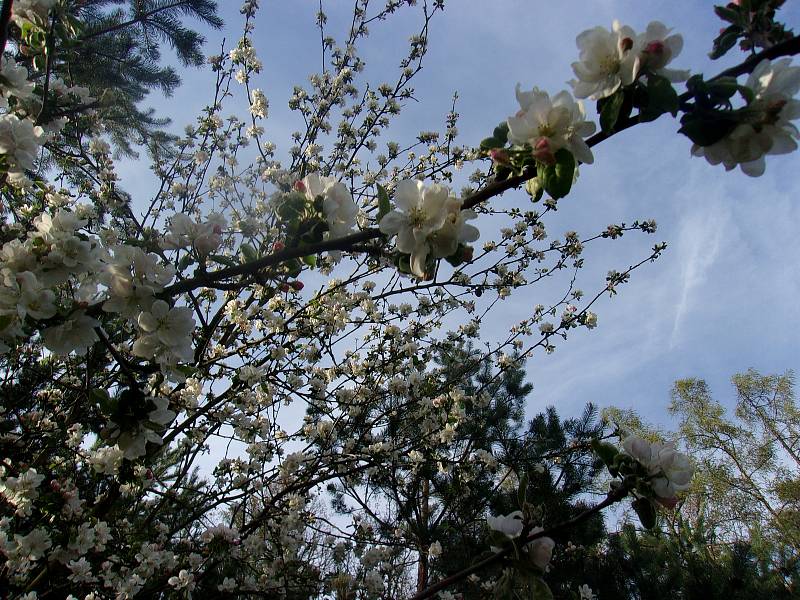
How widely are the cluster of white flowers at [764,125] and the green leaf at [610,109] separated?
207 millimetres

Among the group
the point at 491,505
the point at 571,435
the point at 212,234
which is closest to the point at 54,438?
the point at 212,234

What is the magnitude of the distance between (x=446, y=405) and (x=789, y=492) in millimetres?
11645

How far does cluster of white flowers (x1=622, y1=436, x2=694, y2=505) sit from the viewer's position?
1.09m

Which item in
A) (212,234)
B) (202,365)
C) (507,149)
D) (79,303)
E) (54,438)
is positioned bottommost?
(507,149)

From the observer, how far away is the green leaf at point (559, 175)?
0.90 meters

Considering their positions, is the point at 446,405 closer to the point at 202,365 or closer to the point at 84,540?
the point at 202,365

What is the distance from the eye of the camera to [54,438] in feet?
9.78

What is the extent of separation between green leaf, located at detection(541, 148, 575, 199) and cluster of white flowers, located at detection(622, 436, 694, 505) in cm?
67

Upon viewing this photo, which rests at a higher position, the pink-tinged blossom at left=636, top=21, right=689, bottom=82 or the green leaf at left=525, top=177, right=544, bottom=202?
the pink-tinged blossom at left=636, top=21, right=689, bottom=82

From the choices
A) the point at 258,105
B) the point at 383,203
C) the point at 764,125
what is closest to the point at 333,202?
the point at 383,203

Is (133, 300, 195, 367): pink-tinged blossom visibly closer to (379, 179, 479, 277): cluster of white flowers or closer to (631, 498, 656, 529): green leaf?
(379, 179, 479, 277): cluster of white flowers

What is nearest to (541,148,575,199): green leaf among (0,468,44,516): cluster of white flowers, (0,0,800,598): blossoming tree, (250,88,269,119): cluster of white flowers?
(0,0,800,598): blossoming tree

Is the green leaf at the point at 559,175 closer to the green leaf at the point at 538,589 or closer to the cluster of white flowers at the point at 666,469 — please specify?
the cluster of white flowers at the point at 666,469

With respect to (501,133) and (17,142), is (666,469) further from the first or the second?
(17,142)
